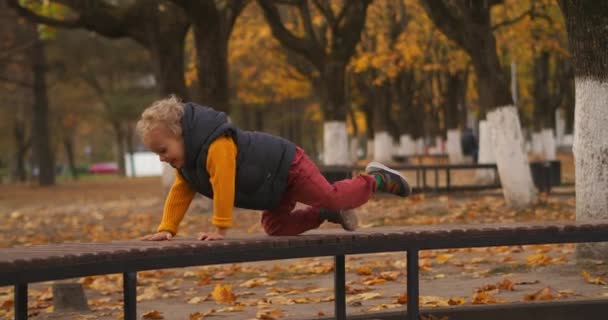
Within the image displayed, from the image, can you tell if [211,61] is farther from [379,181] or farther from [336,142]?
[379,181]

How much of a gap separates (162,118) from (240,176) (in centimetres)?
56

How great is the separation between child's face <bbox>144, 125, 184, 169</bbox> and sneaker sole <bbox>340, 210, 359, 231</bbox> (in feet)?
3.76

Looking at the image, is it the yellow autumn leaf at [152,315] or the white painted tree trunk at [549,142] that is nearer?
the yellow autumn leaf at [152,315]

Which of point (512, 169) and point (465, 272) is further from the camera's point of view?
point (512, 169)

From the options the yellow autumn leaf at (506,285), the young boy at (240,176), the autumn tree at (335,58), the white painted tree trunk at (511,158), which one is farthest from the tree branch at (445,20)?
the young boy at (240,176)

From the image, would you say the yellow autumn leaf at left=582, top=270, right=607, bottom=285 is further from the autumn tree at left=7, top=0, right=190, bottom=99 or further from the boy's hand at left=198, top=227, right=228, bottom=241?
the autumn tree at left=7, top=0, right=190, bottom=99

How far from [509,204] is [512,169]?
21.1 inches

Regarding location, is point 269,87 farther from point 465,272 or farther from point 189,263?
point 189,263

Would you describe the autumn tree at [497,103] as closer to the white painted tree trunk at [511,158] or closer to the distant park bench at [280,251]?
the white painted tree trunk at [511,158]

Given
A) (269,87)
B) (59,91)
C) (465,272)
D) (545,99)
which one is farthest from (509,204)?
(59,91)

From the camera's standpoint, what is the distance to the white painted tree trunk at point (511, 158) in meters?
18.5

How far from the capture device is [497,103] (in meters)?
18.8

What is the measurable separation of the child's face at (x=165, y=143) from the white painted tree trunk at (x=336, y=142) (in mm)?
21201

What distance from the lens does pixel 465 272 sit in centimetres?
1057
